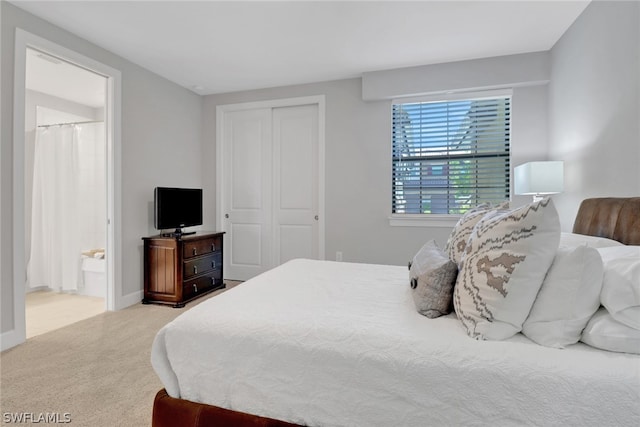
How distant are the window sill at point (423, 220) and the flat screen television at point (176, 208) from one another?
236cm

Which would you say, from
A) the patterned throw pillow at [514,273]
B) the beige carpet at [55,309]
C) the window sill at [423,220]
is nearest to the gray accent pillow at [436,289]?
the patterned throw pillow at [514,273]

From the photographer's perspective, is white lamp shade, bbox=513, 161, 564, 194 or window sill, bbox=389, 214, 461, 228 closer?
white lamp shade, bbox=513, 161, 564, 194

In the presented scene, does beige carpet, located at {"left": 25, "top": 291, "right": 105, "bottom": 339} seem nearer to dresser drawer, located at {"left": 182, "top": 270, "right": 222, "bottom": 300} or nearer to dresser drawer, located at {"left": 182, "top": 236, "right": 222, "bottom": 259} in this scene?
dresser drawer, located at {"left": 182, "top": 270, "right": 222, "bottom": 300}

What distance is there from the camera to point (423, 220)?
362 centimetres

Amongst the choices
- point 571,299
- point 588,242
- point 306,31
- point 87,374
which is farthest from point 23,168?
point 588,242

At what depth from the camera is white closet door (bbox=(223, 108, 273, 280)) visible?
4285 millimetres

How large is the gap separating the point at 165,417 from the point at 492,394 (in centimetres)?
112

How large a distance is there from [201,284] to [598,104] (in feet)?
12.9

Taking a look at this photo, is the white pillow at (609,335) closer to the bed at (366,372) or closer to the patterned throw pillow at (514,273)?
the bed at (366,372)

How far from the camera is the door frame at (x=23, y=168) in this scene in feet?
7.95

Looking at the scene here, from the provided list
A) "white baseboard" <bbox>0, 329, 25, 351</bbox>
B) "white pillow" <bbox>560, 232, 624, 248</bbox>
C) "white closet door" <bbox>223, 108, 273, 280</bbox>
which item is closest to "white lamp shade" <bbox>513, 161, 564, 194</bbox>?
"white pillow" <bbox>560, 232, 624, 248</bbox>

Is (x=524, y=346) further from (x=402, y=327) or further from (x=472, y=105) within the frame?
(x=472, y=105)

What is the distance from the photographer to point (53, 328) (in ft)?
9.21

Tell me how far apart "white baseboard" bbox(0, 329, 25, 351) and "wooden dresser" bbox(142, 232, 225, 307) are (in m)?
1.11
